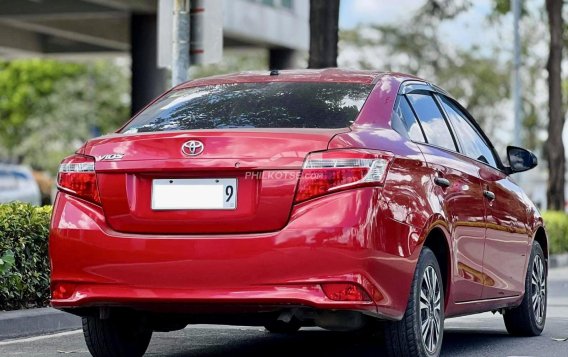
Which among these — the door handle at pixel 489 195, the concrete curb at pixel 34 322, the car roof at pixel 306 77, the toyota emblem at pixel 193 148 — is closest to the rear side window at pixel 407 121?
the car roof at pixel 306 77

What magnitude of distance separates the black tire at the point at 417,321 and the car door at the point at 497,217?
98cm

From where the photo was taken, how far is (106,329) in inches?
276

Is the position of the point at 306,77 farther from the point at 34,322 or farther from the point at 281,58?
the point at 281,58

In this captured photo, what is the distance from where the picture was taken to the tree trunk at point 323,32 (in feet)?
54.5

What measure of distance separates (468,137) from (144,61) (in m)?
22.9

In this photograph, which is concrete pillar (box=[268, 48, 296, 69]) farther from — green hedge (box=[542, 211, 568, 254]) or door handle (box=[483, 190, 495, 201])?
door handle (box=[483, 190, 495, 201])

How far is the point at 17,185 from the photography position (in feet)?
103

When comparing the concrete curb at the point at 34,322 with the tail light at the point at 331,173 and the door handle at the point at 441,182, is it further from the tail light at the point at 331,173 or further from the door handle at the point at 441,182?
the tail light at the point at 331,173

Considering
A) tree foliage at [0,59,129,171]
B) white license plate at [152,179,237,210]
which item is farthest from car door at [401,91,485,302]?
tree foliage at [0,59,129,171]

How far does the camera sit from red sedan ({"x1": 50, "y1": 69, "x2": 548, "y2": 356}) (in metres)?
6.02

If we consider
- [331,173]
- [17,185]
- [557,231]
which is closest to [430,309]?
[331,173]

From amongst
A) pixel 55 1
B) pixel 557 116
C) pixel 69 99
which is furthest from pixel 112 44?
pixel 69 99

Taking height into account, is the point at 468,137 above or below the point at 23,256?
above

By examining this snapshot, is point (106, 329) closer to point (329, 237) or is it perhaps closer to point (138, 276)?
point (138, 276)
